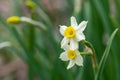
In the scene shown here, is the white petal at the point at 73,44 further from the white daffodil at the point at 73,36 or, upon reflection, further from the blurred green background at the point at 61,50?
the blurred green background at the point at 61,50

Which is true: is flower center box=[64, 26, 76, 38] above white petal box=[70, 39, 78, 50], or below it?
above

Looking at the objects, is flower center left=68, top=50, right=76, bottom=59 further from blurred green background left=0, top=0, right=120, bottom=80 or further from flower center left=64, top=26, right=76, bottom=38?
blurred green background left=0, top=0, right=120, bottom=80

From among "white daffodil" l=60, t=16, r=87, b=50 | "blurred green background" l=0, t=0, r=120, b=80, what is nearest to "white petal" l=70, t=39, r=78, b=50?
"white daffodil" l=60, t=16, r=87, b=50

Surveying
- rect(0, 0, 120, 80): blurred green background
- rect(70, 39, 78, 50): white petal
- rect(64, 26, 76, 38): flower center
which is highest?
rect(0, 0, 120, 80): blurred green background

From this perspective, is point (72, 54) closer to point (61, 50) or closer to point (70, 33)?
point (70, 33)

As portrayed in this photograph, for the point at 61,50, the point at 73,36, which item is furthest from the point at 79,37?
the point at 61,50

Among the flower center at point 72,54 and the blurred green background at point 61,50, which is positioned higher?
the blurred green background at point 61,50

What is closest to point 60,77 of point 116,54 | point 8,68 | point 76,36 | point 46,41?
point 116,54

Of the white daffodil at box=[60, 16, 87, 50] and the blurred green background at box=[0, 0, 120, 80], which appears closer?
the white daffodil at box=[60, 16, 87, 50]

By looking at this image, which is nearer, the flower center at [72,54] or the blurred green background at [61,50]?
the flower center at [72,54]

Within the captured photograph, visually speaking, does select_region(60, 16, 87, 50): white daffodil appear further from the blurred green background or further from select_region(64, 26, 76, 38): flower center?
the blurred green background

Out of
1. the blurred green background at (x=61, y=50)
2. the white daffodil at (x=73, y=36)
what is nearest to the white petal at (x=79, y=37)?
the white daffodil at (x=73, y=36)

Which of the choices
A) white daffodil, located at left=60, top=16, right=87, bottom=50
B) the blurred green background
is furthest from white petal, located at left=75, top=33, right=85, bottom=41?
the blurred green background

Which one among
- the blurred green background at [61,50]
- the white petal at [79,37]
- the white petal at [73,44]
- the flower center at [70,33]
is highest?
the blurred green background at [61,50]
